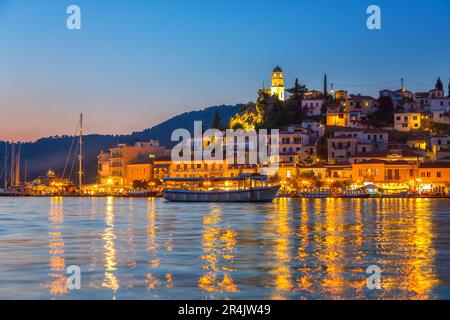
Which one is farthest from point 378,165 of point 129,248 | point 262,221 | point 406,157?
point 129,248

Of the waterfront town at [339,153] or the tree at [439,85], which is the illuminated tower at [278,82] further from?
the tree at [439,85]

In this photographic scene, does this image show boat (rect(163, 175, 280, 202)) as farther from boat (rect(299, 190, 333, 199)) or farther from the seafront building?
the seafront building

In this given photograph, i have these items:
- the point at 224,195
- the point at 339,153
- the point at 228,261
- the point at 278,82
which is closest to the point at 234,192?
the point at 224,195

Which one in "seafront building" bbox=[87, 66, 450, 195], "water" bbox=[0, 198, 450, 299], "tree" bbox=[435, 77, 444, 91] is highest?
"tree" bbox=[435, 77, 444, 91]

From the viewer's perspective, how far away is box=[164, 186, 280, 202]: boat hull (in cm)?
7950

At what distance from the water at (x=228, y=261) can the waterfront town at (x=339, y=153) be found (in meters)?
50.4

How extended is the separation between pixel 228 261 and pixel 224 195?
198ft

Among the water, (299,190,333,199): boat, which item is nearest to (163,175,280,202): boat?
(299,190,333,199): boat

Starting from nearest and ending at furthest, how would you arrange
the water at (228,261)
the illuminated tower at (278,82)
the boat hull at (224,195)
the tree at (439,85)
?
the water at (228,261) → the boat hull at (224,195) → the tree at (439,85) → the illuminated tower at (278,82)

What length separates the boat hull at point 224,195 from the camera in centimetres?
7950

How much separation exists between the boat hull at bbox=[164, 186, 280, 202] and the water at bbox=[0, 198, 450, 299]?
41.3 metres

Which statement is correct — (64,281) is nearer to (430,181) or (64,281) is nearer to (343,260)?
(343,260)

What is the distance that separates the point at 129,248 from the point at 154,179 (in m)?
84.7

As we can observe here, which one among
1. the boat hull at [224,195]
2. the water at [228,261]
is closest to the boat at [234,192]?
the boat hull at [224,195]
